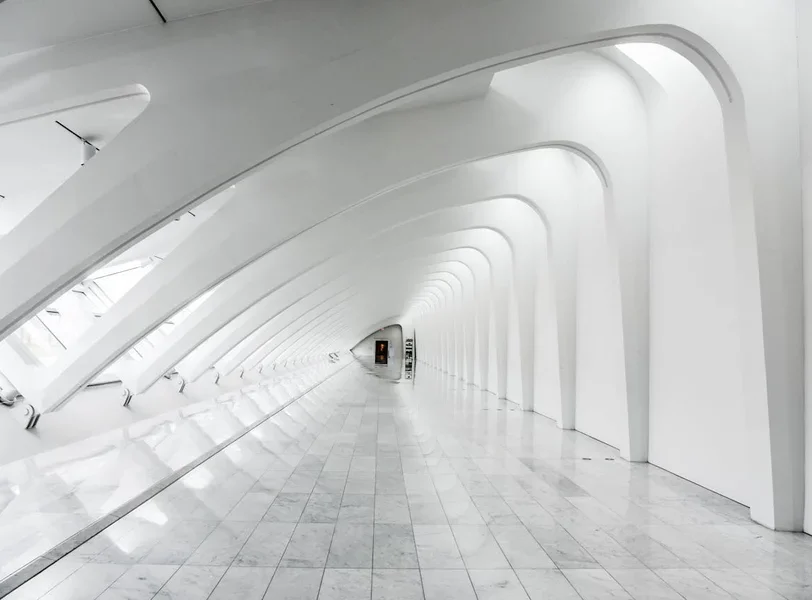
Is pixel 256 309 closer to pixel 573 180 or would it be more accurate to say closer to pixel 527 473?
pixel 573 180

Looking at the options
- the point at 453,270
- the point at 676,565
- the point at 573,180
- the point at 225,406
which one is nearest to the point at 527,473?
the point at 676,565

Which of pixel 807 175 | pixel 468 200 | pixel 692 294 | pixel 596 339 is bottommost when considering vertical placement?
pixel 596 339

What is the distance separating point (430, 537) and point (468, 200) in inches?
387

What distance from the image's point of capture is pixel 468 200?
14.5 metres

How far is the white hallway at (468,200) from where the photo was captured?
5.96 meters

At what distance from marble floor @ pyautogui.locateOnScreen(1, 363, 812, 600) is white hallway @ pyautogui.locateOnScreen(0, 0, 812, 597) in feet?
0.35

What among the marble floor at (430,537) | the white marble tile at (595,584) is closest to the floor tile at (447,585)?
the marble floor at (430,537)

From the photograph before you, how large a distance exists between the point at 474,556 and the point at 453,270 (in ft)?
87.1

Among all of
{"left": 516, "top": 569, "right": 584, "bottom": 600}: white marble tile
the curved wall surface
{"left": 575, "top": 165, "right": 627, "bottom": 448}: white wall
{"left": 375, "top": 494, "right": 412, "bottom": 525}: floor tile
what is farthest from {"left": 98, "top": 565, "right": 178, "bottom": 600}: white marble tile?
{"left": 575, "top": 165, "right": 627, "bottom": 448}: white wall

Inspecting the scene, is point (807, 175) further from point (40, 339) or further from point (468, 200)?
point (40, 339)

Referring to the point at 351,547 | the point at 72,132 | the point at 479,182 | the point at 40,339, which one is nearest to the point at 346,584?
the point at 351,547

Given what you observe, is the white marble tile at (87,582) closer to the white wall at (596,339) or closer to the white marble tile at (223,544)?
the white marble tile at (223,544)

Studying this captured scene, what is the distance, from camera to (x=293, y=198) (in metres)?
11.5

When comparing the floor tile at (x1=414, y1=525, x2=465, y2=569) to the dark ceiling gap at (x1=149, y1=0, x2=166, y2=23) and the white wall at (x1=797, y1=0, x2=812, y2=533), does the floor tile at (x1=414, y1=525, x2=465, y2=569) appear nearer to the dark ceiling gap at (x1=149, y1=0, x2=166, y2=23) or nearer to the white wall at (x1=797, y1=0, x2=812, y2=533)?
the white wall at (x1=797, y1=0, x2=812, y2=533)
